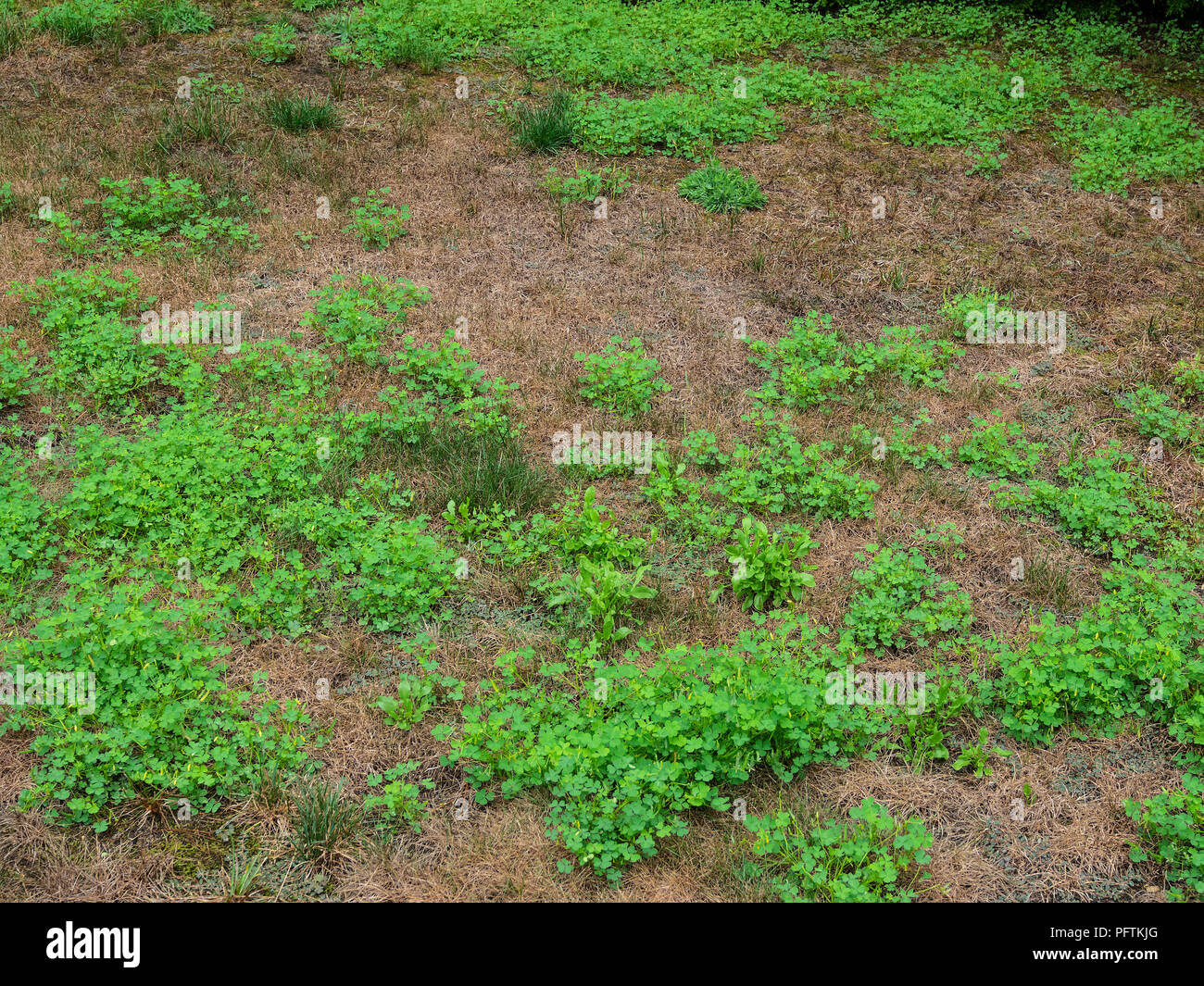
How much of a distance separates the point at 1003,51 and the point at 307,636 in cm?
1046

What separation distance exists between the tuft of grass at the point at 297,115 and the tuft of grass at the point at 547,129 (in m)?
1.80

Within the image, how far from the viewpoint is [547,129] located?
A: 29.0 feet

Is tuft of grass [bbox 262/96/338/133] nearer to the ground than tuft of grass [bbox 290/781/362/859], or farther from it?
farther from it

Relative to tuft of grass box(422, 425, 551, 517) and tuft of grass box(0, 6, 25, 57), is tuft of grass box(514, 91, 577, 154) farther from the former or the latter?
tuft of grass box(0, 6, 25, 57)

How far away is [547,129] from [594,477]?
4584 millimetres

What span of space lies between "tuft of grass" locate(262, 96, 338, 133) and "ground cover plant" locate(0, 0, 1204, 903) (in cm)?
4

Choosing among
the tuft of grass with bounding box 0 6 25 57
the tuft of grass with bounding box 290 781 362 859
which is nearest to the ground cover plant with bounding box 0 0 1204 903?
the tuft of grass with bounding box 290 781 362 859

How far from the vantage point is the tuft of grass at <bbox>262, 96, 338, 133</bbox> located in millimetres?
8977

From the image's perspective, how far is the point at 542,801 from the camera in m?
3.89

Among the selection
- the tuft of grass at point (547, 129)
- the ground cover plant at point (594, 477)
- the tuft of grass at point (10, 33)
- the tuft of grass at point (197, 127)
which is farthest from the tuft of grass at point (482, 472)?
the tuft of grass at point (10, 33)

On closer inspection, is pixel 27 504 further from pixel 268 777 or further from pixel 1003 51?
pixel 1003 51

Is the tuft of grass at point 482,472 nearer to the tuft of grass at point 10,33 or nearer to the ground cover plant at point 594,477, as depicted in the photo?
the ground cover plant at point 594,477

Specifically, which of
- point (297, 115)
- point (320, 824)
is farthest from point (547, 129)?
point (320, 824)

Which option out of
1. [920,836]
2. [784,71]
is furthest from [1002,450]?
[784,71]
